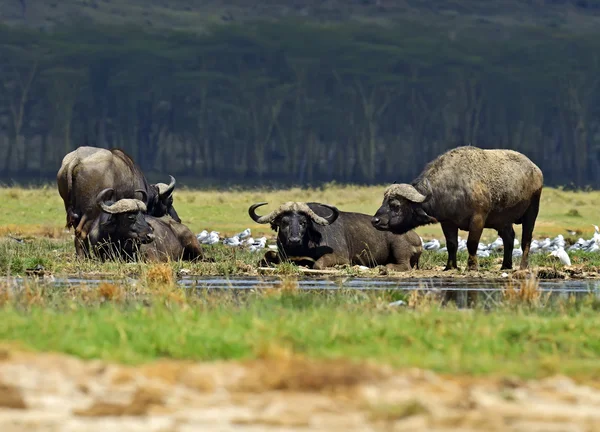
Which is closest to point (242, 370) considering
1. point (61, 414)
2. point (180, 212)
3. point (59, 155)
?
point (61, 414)

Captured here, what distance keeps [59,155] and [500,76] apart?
2636 cm

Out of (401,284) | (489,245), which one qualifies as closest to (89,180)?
(401,284)

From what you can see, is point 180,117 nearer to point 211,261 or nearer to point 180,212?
point 180,212

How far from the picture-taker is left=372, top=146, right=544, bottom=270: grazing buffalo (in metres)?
19.6

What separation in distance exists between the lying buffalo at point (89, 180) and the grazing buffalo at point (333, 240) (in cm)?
262

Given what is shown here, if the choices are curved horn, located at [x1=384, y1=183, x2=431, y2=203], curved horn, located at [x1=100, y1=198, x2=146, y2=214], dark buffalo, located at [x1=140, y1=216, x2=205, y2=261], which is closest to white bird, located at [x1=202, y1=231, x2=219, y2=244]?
dark buffalo, located at [x1=140, y1=216, x2=205, y2=261]

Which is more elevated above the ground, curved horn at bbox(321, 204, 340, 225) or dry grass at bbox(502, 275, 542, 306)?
dry grass at bbox(502, 275, 542, 306)

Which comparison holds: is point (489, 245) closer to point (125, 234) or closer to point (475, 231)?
point (475, 231)

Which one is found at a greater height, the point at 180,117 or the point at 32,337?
the point at 32,337

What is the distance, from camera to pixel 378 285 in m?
17.7

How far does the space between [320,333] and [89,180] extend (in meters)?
12.5

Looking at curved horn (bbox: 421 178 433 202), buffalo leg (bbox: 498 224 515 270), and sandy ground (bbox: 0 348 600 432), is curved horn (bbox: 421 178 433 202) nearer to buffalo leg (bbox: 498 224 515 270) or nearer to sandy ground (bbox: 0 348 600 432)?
buffalo leg (bbox: 498 224 515 270)

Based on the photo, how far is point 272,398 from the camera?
7863mm

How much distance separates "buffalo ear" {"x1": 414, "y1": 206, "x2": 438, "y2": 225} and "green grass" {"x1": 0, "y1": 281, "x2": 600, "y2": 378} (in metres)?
7.24
